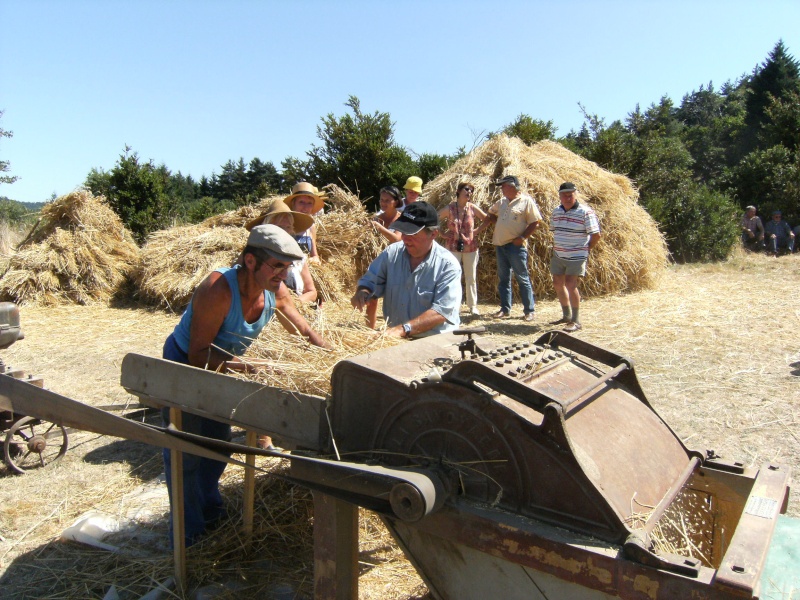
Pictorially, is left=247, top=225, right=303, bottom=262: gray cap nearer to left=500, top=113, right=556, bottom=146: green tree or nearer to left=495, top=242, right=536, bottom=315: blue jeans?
left=495, top=242, right=536, bottom=315: blue jeans

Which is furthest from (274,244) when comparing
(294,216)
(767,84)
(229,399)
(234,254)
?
(767,84)

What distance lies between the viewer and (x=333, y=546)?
2303mm

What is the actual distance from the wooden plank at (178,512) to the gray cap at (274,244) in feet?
2.79

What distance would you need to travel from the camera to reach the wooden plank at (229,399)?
2432 millimetres

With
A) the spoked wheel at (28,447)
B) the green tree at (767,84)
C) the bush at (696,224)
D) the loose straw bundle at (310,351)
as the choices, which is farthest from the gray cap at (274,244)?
the green tree at (767,84)

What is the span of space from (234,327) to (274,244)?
0.52 m

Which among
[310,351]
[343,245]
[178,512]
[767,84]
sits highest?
[767,84]

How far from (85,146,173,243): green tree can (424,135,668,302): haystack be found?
8943 mm

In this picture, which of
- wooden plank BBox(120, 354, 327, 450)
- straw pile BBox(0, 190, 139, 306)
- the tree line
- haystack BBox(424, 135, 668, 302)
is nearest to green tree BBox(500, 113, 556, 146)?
the tree line

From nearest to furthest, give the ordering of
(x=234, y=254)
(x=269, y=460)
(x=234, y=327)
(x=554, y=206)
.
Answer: (x=234, y=327), (x=269, y=460), (x=234, y=254), (x=554, y=206)

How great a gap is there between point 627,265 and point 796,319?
3.32m

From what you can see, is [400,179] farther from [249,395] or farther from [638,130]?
[249,395]

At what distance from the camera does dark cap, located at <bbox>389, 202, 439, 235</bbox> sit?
150 inches

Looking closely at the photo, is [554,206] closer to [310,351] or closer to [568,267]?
[568,267]
